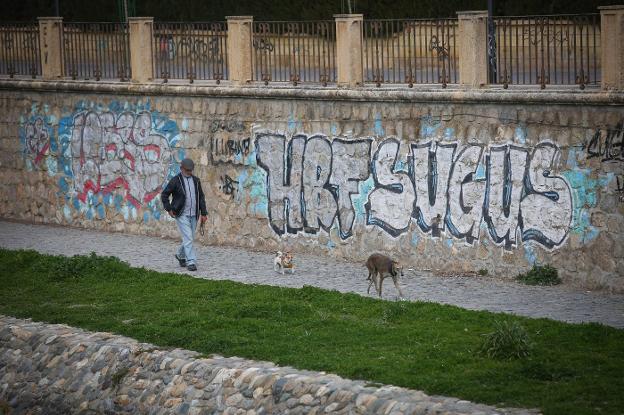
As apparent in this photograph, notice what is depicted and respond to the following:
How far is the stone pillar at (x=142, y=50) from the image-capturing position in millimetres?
23328

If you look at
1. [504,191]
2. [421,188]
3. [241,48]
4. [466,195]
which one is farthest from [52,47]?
[504,191]

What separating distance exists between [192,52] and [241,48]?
116 cm

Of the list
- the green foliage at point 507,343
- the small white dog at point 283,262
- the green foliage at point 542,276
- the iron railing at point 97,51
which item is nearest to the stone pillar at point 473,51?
the green foliage at point 542,276

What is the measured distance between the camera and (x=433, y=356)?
1358cm

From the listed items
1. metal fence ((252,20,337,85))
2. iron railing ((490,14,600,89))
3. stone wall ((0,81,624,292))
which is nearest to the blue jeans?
stone wall ((0,81,624,292))

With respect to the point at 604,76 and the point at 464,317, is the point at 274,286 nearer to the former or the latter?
the point at 464,317

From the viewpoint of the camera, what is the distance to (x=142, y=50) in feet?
76.9

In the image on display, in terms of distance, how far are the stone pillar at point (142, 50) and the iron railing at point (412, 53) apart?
4.78m

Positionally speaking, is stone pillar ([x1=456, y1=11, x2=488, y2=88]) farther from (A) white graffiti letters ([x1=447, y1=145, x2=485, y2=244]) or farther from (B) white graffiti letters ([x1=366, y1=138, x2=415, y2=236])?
(B) white graffiti letters ([x1=366, y1=138, x2=415, y2=236])

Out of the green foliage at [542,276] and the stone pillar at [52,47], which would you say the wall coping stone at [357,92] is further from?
the green foliage at [542,276]

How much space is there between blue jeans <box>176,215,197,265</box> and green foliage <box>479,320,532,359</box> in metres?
7.23

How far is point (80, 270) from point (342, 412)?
7.79 metres

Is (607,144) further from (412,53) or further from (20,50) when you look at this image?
(20,50)

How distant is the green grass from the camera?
1247 centimetres
